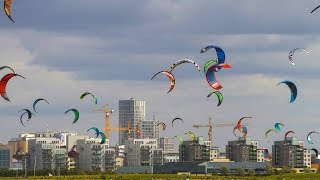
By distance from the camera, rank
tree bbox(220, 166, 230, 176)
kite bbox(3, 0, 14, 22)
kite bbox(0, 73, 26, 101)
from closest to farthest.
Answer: kite bbox(3, 0, 14, 22), kite bbox(0, 73, 26, 101), tree bbox(220, 166, 230, 176)

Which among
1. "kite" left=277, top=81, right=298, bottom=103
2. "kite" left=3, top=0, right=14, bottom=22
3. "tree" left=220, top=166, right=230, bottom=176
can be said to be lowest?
"tree" left=220, top=166, right=230, bottom=176

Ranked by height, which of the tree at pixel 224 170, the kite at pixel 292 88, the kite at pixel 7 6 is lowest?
the tree at pixel 224 170

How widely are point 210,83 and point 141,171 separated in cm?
→ 10891

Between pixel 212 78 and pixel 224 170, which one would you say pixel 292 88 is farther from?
pixel 224 170

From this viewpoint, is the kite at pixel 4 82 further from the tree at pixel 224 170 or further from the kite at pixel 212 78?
the tree at pixel 224 170

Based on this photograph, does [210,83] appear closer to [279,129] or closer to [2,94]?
[2,94]

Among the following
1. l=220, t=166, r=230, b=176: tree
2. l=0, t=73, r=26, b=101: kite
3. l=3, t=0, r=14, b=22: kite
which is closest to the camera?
l=3, t=0, r=14, b=22: kite

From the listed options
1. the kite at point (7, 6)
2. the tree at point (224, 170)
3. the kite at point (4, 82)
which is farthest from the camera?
the tree at point (224, 170)

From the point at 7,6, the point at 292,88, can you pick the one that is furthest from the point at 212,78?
the point at 7,6

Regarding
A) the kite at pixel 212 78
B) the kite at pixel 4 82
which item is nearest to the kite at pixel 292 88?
the kite at pixel 212 78

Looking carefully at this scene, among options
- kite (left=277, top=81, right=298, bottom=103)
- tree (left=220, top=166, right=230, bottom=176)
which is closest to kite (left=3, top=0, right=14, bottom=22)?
kite (left=277, top=81, right=298, bottom=103)

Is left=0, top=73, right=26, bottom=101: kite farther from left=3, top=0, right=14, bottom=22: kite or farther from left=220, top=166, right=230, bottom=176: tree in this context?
left=220, top=166, right=230, bottom=176: tree

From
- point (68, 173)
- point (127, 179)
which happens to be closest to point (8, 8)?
point (127, 179)

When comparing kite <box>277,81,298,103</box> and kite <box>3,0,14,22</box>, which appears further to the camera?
kite <box>277,81,298,103</box>
